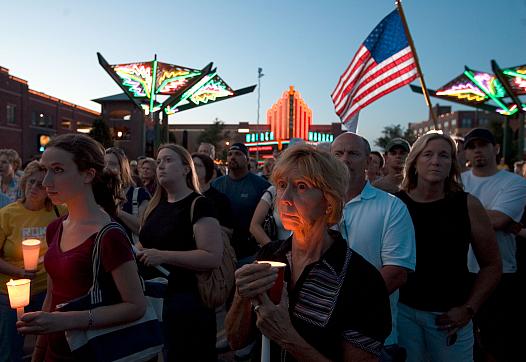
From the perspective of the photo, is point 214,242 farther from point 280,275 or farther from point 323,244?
point 280,275

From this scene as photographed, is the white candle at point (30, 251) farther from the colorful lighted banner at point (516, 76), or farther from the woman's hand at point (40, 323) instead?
the colorful lighted banner at point (516, 76)

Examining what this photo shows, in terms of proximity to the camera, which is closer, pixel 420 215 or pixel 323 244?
pixel 323 244

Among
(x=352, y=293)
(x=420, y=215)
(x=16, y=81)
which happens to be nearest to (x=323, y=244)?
(x=352, y=293)

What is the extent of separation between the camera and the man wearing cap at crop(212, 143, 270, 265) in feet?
19.2

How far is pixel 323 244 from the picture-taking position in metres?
1.80

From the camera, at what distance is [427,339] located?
2949 millimetres

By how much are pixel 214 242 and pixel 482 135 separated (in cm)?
305

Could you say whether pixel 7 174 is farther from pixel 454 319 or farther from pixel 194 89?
pixel 194 89

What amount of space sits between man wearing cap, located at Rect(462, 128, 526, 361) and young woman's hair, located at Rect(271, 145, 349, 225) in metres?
2.77

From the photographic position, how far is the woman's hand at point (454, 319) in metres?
2.83

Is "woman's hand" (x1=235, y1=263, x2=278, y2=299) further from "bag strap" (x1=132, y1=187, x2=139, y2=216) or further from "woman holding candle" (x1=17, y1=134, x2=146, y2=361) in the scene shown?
"bag strap" (x1=132, y1=187, x2=139, y2=216)

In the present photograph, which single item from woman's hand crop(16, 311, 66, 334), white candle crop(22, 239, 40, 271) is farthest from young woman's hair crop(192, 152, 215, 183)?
woman's hand crop(16, 311, 66, 334)

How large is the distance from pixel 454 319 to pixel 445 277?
282mm

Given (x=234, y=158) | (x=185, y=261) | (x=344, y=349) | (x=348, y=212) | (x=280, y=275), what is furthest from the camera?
(x=234, y=158)
